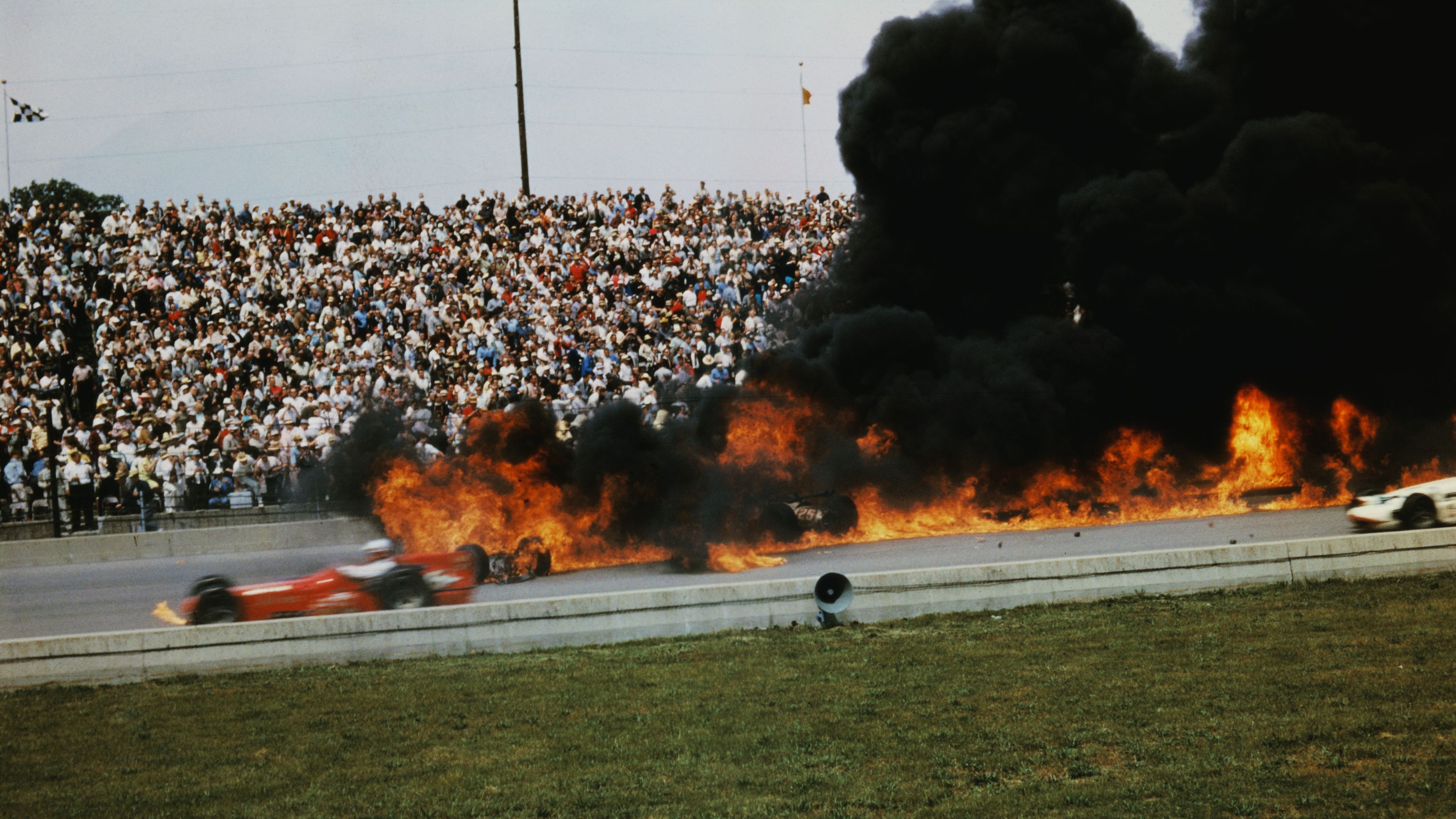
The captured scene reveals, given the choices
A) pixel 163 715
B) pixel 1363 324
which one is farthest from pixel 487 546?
pixel 1363 324

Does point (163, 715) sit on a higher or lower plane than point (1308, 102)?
lower

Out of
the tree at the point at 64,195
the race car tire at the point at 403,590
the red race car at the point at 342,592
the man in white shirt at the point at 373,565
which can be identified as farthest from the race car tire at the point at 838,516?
the tree at the point at 64,195

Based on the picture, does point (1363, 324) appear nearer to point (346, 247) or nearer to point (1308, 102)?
point (1308, 102)

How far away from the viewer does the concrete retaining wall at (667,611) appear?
11320 millimetres

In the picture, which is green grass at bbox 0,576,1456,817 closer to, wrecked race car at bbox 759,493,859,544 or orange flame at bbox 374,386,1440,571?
orange flame at bbox 374,386,1440,571

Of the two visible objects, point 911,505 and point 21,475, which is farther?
point 21,475

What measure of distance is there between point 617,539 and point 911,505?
538 cm

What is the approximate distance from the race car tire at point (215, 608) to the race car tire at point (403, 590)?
162cm

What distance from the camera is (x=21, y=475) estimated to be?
2236cm

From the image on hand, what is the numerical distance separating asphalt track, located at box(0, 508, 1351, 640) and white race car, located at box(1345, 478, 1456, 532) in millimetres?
473

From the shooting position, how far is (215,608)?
43.7 ft

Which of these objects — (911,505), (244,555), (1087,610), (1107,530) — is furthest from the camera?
(244,555)

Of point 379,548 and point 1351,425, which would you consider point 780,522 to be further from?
point 1351,425

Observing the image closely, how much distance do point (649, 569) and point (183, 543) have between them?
10661 mm
